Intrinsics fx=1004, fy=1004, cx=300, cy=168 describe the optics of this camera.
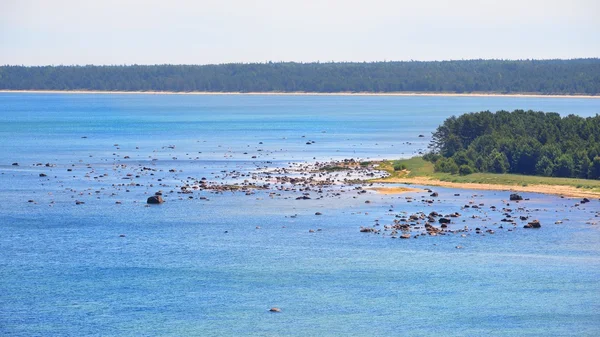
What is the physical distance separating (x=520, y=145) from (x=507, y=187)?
37.1 feet

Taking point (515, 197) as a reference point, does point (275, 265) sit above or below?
below

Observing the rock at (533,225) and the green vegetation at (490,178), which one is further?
the green vegetation at (490,178)

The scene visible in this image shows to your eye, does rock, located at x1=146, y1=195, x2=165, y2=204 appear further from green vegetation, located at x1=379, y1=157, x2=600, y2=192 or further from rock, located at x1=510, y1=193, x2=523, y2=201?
rock, located at x1=510, y1=193, x2=523, y2=201

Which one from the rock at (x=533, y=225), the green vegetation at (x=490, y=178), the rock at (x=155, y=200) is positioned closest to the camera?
the rock at (x=533, y=225)

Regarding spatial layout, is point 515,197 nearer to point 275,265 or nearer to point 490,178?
point 490,178

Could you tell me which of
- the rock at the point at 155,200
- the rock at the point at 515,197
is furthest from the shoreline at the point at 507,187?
the rock at the point at 155,200

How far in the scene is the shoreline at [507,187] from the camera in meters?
96.9

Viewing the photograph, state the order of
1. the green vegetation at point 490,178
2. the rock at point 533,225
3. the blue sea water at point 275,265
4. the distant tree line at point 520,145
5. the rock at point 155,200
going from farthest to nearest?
the distant tree line at point 520,145
the green vegetation at point 490,178
the rock at point 155,200
the rock at point 533,225
the blue sea water at point 275,265

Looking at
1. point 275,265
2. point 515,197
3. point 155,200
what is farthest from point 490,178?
point 275,265

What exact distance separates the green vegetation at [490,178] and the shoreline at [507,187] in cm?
94

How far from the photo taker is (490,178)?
4190 inches

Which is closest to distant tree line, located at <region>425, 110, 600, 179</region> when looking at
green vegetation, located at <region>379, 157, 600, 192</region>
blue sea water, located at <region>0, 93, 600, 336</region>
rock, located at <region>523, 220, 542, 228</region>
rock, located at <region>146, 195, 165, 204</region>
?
green vegetation, located at <region>379, 157, 600, 192</region>

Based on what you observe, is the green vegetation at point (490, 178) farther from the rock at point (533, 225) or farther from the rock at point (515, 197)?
the rock at point (533, 225)

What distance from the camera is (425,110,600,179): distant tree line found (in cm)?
10756
